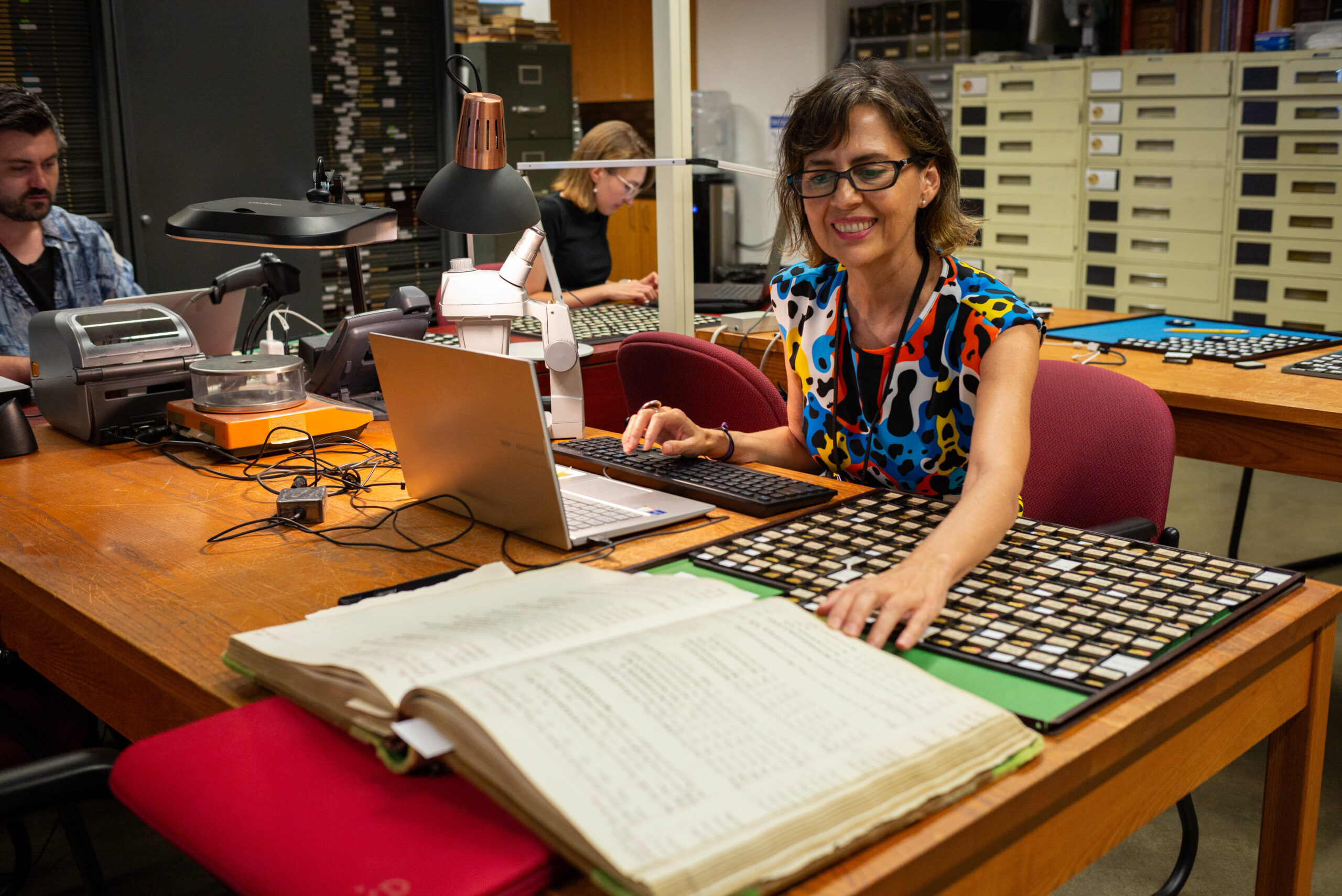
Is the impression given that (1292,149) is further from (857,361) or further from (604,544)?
(604,544)

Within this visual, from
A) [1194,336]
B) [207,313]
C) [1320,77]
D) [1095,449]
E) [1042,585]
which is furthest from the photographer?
[1320,77]

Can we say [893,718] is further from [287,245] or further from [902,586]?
[287,245]

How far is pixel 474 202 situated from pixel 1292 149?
417cm

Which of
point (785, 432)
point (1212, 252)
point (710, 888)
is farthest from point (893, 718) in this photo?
point (1212, 252)

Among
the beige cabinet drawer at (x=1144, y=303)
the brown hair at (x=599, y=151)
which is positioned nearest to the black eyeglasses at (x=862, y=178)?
the brown hair at (x=599, y=151)

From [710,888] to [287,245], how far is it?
1.39m

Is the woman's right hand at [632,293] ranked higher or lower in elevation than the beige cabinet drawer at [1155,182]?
lower

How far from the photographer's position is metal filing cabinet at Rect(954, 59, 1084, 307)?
205 inches

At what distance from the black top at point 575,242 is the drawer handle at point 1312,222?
2.75 meters

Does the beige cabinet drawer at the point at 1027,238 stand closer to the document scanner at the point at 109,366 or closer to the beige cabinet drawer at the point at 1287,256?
the beige cabinet drawer at the point at 1287,256

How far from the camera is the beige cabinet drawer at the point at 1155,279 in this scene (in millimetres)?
4922

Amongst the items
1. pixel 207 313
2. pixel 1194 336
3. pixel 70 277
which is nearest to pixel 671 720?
pixel 207 313

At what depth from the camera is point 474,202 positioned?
4.91 feet

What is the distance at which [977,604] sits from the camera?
3.46 feet
